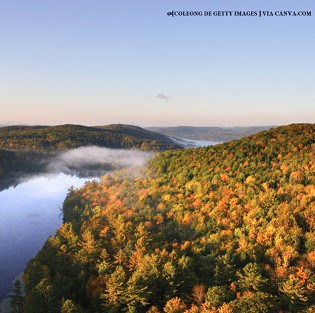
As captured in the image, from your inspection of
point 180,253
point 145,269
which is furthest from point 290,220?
point 145,269

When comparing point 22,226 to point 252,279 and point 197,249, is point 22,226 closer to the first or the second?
point 197,249

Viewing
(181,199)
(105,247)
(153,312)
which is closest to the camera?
(153,312)

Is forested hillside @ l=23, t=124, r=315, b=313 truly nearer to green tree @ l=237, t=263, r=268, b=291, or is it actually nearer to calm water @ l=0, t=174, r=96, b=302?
green tree @ l=237, t=263, r=268, b=291

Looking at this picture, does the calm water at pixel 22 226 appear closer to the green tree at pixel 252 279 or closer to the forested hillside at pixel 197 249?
the forested hillside at pixel 197 249

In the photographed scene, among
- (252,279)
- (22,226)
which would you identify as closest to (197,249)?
(252,279)

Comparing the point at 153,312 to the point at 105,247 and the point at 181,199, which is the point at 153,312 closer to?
the point at 105,247

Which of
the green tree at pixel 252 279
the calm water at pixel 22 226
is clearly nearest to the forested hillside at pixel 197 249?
the green tree at pixel 252 279
